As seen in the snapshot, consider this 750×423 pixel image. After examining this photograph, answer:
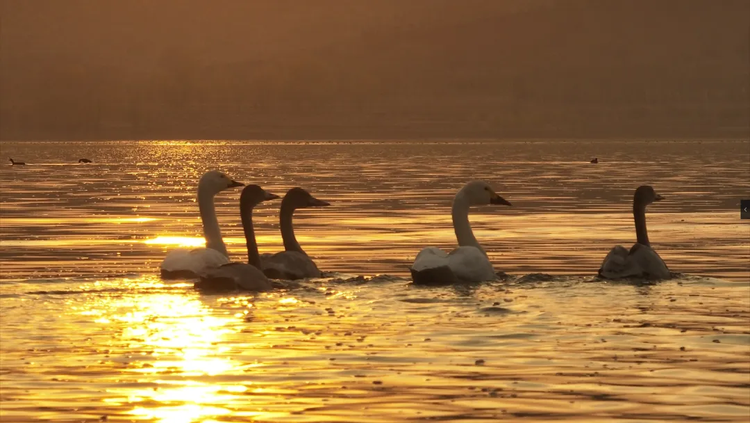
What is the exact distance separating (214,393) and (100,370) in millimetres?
1596

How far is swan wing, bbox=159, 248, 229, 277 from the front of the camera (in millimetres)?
21400

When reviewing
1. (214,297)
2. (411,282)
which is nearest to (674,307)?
(411,282)

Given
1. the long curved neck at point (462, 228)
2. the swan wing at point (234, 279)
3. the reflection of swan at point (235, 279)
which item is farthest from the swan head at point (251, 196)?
the swan wing at point (234, 279)

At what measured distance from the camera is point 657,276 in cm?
2175

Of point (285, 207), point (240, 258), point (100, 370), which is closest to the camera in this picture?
point (100, 370)

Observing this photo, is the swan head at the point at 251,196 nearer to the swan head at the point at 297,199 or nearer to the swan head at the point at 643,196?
the swan head at the point at 297,199

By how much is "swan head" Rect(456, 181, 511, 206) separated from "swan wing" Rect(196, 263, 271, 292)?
16.3 ft

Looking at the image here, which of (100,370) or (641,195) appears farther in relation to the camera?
(641,195)

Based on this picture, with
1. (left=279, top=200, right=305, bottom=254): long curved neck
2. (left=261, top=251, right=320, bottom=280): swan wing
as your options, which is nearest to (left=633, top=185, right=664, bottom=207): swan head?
(left=279, top=200, right=305, bottom=254): long curved neck

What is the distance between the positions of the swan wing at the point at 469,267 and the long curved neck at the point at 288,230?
3319mm

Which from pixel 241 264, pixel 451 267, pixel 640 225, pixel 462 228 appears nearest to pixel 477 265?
pixel 451 267

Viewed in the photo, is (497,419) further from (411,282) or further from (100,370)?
(411,282)

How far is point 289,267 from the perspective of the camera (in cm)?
2225

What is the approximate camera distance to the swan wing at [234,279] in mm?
19969
